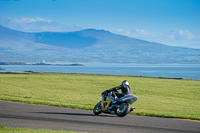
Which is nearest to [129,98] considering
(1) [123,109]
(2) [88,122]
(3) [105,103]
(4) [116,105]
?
(1) [123,109]

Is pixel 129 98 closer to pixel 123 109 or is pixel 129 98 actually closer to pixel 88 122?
pixel 123 109

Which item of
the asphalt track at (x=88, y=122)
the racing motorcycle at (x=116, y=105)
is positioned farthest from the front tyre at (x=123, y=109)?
the asphalt track at (x=88, y=122)

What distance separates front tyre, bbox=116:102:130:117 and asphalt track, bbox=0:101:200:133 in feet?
0.74

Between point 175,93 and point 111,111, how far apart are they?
62.5 ft

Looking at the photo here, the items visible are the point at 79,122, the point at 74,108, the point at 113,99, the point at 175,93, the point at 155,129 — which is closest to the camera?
the point at 155,129

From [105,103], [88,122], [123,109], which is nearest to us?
[88,122]

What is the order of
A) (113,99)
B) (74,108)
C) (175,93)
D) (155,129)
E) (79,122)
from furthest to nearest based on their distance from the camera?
(175,93) < (74,108) < (113,99) < (79,122) < (155,129)

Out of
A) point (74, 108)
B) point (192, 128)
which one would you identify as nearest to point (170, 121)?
point (192, 128)

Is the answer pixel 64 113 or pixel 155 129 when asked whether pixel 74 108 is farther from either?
pixel 155 129

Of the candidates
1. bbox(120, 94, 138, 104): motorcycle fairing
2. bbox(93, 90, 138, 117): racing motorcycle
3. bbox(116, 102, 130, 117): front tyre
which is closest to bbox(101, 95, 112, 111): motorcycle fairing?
bbox(93, 90, 138, 117): racing motorcycle

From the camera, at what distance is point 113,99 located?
1641 centimetres

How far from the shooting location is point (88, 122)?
47.4 ft

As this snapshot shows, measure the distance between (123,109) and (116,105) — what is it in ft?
1.55

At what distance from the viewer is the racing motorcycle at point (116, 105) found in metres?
15.8
